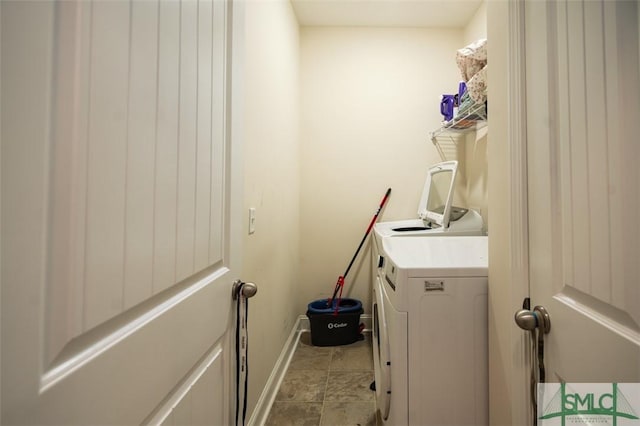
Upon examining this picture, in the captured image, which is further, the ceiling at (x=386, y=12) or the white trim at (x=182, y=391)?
the ceiling at (x=386, y=12)

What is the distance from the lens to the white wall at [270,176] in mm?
1408

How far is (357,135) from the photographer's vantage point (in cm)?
269

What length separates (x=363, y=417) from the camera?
1579 millimetres

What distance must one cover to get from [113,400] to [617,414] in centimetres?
84

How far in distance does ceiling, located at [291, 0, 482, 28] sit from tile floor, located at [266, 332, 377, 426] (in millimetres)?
2661

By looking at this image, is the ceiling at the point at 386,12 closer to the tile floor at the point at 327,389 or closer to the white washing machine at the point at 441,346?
the white washing machine at the point at 441,346

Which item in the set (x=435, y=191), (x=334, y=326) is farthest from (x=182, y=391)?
(x=435, y=191)

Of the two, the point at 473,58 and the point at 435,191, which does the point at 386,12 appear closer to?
the point at 473,58

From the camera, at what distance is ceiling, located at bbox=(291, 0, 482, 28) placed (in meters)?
2.34

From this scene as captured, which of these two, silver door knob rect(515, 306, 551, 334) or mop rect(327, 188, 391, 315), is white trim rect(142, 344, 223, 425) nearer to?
silver door knob rect(515, 306, 551, 334)

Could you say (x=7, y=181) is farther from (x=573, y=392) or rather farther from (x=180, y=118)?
(x=573, y=392)

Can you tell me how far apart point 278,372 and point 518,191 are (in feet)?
5.57

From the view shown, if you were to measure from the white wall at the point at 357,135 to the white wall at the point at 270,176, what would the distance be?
0.24 meters

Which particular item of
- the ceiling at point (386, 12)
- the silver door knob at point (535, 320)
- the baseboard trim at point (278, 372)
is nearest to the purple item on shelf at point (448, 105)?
the ceiling at point (386, 12)
